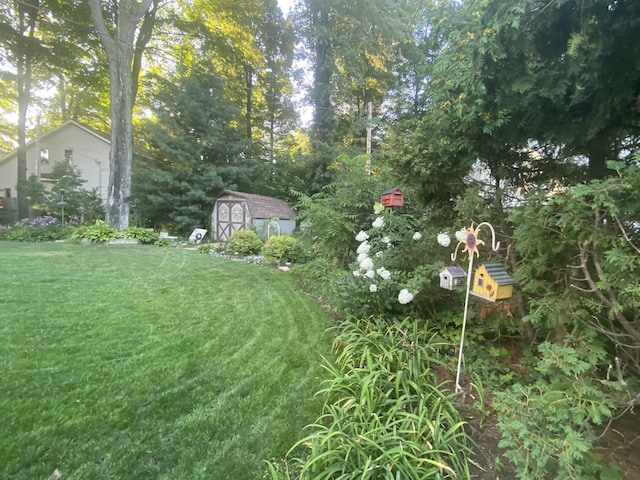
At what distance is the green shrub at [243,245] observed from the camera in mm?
8188

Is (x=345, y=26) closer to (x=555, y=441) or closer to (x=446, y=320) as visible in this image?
(x=446, y=320)

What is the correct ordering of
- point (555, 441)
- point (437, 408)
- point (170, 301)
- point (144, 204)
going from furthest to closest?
point (144, 204) → point (170, 301) → point (437, 408) → point (555, 441)

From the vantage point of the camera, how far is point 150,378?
7.42ft

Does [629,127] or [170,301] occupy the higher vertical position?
[629,127]

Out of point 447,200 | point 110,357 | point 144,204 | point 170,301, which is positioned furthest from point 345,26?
point 110,357

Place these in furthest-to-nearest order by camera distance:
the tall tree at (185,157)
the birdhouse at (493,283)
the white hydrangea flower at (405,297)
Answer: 1. the tall tree at (185,157)
2. the white hydrangea flower at (405,297)
3. the birdhouse at (493,283)

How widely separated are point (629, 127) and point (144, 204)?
14027 mm

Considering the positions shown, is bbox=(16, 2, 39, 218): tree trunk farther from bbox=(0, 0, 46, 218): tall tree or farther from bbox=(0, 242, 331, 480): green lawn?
bbox=(0, 242, 331, 480): green lawn

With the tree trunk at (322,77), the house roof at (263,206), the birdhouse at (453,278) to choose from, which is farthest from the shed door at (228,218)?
the birdhouse at (453,278)

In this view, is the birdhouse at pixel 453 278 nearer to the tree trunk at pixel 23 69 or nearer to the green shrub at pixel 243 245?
the green shrub at pixel 243 245

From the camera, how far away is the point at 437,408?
1.93 meters

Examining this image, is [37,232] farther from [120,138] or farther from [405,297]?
[405,297]

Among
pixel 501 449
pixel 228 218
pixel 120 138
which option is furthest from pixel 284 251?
pixel 120 138

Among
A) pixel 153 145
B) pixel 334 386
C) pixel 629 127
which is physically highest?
pixel 153 145
